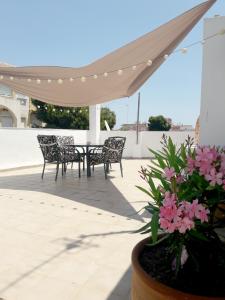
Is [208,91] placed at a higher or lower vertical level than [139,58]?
lower

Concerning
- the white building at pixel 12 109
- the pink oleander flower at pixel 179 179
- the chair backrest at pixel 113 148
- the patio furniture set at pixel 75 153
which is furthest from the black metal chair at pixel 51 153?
the white building at pixel 12 109

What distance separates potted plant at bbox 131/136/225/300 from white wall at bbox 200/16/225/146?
193 cm

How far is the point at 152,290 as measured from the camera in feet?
3.93

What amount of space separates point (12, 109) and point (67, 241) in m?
25.3

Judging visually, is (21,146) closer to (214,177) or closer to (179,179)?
(179,179)

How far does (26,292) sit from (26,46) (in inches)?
483

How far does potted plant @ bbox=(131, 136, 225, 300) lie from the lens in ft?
3.77

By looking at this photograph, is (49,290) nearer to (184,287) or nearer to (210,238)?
(184,287)

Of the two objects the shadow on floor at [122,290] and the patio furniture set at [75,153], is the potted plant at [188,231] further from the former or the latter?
the patio furniture set at [75,153]

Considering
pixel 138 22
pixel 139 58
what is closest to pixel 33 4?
pixel 138 22

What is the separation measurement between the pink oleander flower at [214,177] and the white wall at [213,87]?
6.95 ft

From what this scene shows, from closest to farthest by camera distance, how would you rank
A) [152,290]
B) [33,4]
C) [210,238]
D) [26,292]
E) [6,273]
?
1. [152,290]
2. [210,238]
3. [26,292]
4. [6,273]
5. [33,4]

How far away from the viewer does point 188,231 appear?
120 centimetres

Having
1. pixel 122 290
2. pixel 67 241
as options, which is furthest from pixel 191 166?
pixel 67 241
